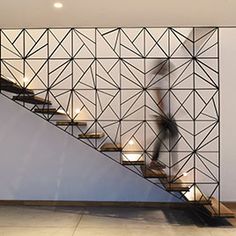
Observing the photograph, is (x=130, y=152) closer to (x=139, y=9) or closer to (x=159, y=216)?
(x=159, y=216)

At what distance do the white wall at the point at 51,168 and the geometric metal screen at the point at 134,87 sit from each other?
0.74 feet

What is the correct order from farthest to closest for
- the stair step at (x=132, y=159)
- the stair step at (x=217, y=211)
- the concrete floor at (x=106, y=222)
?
the stair step at (x=132, y=159) < the stair step at (x=217, y=211) < the concrete floor at (x=106, y=222)

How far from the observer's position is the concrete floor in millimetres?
4651

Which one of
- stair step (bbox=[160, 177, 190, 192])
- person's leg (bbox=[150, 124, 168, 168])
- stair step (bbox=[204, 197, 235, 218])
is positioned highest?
person's leg (bbox=[150, 124, 168, 168])

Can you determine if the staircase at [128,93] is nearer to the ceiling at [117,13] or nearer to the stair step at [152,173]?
the stair step at [152,173]

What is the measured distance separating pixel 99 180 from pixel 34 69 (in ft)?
7.22

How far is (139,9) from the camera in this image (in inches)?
168

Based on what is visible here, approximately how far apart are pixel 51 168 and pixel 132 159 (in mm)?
1524

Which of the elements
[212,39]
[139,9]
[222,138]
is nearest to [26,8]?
[139,9]

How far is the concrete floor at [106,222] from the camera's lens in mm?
4651

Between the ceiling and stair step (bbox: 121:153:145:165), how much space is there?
1.91 meters

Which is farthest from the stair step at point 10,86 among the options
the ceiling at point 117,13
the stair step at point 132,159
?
the stair step at point 132,159

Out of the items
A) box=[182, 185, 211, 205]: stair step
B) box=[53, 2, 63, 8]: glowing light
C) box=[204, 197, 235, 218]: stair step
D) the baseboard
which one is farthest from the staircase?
box=[53, 2, 63, 8]: glowing light

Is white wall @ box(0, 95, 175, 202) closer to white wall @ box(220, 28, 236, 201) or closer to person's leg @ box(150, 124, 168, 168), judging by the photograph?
person's leg @ box(150, 124, 168, 168)
